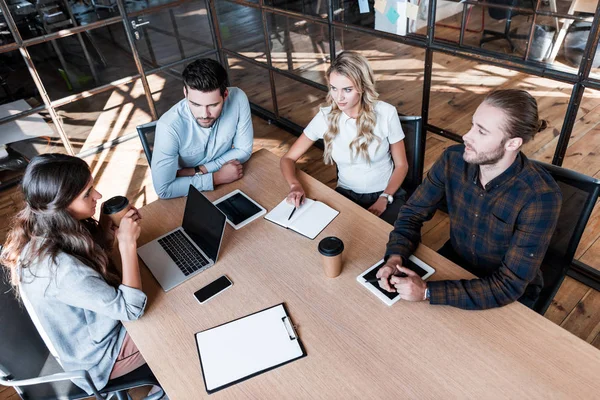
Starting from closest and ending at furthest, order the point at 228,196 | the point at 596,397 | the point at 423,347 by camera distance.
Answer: the point at 596,397 < the point at 423,347 < the point at 228,196

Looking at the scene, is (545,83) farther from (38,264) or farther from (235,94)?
(38,264)

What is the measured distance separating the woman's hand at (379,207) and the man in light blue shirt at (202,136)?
61 centimetres

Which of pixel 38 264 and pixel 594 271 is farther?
pixel 594 271

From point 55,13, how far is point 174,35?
108 centimetres

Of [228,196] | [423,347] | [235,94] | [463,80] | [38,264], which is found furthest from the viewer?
[463,80]

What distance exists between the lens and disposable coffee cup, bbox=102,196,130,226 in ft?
5.09

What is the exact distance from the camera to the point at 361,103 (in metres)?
1.91

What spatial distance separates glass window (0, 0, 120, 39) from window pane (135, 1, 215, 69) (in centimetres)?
30

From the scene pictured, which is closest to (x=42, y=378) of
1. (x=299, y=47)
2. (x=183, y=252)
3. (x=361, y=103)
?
(x=183, y=252)

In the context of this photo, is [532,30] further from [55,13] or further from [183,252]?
[55,13]

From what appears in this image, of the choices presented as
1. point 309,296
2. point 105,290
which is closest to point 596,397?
point 309,296

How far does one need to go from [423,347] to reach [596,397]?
1.31 feet

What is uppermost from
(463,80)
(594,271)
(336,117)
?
(336,117)

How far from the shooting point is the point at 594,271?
219cm
